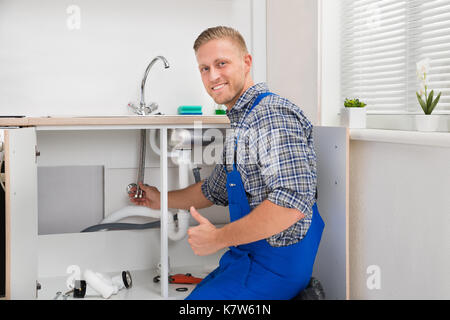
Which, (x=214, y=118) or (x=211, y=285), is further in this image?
(x=214, y=118)

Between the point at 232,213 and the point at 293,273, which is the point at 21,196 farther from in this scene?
the point at 293,273

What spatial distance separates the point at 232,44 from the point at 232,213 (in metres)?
0.52

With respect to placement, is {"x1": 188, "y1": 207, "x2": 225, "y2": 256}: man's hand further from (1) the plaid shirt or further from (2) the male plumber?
(1) the plaid shirt

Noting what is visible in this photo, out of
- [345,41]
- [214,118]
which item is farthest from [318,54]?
[214,118]

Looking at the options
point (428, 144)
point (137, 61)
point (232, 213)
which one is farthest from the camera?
point (137, 61)

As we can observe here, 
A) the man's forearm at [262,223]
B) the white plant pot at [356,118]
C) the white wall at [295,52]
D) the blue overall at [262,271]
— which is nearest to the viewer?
the man's forearm at [262,223]

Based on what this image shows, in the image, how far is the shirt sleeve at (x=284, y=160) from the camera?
128 centimetres

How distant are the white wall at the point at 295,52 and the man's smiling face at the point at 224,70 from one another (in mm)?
680

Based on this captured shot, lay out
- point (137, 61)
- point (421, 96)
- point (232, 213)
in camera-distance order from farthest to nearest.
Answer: point (137, 61), point (421, 96), point (232, 213)

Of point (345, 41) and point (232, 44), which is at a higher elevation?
point (345, 41)

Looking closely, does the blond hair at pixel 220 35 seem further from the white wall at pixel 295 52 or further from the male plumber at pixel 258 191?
the white wall at pixel 295 52

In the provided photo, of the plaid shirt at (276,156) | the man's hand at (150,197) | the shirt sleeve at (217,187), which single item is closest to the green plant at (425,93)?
the plaid shirt at (276,156)

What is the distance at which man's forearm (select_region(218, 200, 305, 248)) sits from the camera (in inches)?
50.3

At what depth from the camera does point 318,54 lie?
209cm
